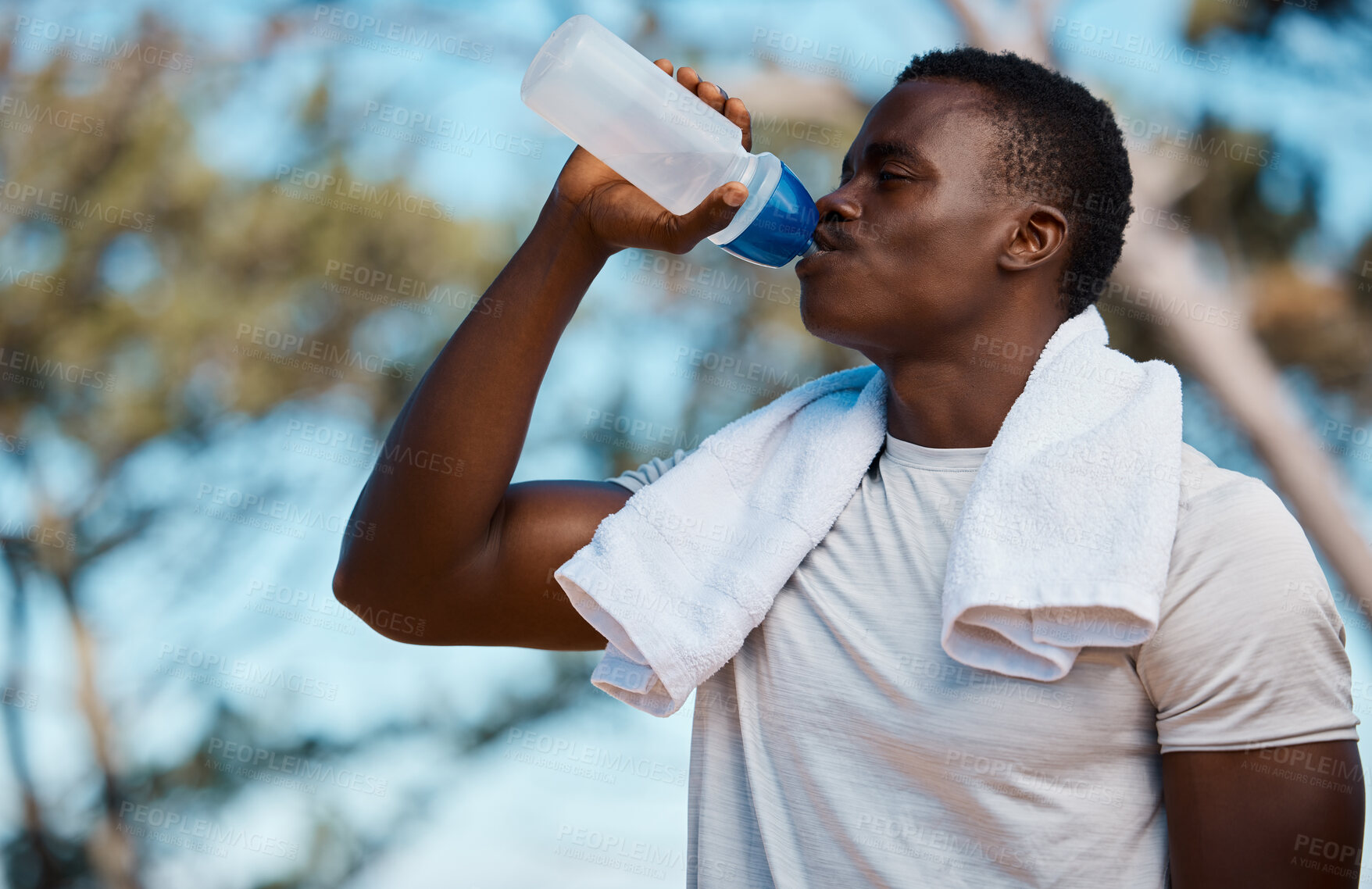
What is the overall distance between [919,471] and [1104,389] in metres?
0.19

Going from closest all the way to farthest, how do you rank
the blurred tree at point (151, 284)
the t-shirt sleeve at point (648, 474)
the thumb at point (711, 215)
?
1. the thumb at point (711, 215)
2. the t-shirt sleeve at point (648, 474)
3. the blurred tree at point (151, 284)

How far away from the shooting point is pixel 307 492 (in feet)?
10.9

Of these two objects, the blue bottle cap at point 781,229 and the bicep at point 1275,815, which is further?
the blue bottle cap at point 781,229

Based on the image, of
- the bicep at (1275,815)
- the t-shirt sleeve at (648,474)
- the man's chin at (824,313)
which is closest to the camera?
Result: the bicep at (1275,815)

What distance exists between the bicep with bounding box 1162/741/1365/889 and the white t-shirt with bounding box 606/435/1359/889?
2 cm

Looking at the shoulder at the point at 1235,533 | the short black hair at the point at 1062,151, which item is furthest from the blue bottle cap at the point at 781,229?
the shoulder at the point at 1235,533

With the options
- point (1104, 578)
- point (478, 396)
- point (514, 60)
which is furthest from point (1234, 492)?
point (514, 60)

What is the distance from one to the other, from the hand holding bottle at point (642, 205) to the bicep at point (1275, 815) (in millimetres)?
610

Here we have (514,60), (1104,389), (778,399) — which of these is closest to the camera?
(1104,389)

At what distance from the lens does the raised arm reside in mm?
1046

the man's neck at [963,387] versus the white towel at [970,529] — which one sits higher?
the man's neck at [963,387]

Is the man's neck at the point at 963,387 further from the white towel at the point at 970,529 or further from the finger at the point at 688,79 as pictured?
the finger at the point at 688,79

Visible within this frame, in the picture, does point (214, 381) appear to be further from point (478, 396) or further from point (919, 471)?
point (919, 471)

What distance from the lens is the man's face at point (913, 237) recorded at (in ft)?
3.60
